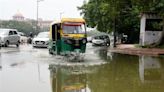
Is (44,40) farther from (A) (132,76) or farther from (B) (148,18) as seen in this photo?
(A) (132,76)

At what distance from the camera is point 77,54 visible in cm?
2220

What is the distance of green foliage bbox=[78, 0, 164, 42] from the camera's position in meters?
32.7

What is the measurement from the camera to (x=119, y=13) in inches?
1636

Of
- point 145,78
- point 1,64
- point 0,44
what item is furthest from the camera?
point 0,44

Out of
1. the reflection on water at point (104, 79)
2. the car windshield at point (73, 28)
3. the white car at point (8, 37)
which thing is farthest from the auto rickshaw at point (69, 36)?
the white car at point (8, 37)

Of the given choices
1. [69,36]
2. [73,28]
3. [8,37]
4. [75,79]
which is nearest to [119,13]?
[8,37]

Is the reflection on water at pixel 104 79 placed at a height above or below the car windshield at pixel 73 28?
below

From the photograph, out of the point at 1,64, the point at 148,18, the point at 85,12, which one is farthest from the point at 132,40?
the point at 1,64

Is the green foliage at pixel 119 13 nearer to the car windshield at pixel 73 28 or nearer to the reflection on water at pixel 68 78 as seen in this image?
the car windshield at pixel 73 28

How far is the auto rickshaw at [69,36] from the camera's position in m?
22.5

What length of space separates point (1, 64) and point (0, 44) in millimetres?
15287

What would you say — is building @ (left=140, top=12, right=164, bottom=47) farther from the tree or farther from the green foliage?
Answer: the tree

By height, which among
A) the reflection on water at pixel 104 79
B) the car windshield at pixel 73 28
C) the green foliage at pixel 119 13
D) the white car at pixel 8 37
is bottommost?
the reflection on water at pixel 104 79

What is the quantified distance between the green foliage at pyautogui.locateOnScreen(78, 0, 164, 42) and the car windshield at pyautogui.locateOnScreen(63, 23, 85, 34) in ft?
30.6
